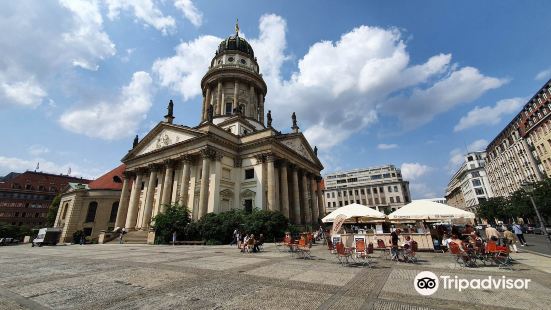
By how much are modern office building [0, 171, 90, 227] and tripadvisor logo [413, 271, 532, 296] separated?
9451 cm

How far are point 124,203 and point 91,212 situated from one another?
422 inches

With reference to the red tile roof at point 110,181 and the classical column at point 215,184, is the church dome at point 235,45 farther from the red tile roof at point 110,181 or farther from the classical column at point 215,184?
the red tile roof at point 110,181

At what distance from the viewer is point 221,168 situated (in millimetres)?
29547

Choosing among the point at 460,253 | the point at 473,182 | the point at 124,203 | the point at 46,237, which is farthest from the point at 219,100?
the point at 473,182

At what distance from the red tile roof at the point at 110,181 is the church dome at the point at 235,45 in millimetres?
30211

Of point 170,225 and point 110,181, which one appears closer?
point 170,225

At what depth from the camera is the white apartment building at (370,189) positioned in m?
81.6

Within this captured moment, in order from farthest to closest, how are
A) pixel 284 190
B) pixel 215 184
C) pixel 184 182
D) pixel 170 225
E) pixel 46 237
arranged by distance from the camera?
pixel 46 237 < pixel 284 190 < pixel 184 182 < pixel 215 184 < pixel 170 225

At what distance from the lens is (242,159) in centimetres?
3253

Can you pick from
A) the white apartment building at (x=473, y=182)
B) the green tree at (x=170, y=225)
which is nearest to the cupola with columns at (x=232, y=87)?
the green tree at (x=170, y=225)

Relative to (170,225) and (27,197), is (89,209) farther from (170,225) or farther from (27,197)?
(27,197)

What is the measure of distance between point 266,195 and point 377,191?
216ft

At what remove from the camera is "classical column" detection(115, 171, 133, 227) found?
35375 millimetres

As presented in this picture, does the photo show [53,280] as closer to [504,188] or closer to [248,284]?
[248,284]
